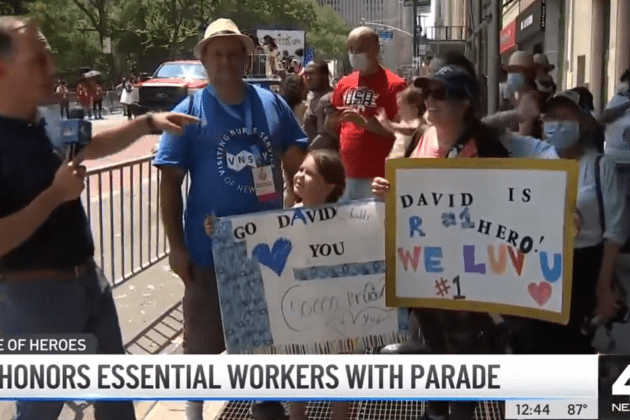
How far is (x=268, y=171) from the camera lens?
9.98 ft

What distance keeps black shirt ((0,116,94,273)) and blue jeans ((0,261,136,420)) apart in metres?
0.08

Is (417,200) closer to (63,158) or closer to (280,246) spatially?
(280,246)

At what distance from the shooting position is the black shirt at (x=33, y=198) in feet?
8.11

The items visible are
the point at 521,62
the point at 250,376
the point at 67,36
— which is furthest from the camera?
the point at 521,62

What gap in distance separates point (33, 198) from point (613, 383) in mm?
2021

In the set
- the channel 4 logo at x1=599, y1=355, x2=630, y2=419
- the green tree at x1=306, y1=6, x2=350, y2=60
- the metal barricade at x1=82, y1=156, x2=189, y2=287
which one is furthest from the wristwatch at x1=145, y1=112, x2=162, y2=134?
the channel 4 logo at x1=599, y1=355, x2=630, y2=419

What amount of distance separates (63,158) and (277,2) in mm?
940

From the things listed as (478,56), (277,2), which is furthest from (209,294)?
(478,56)

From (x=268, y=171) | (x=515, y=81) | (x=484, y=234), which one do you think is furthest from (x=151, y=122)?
(x=515, y=81)

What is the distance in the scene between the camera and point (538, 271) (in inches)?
110

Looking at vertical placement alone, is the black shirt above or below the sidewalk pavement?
above

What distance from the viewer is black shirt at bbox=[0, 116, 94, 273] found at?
97.3 inches

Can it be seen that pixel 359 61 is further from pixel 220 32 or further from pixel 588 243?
pixel 588 243

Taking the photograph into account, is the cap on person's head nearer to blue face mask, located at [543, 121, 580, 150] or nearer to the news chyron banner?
blue face mask, located at [543, 121, 580, 150]
